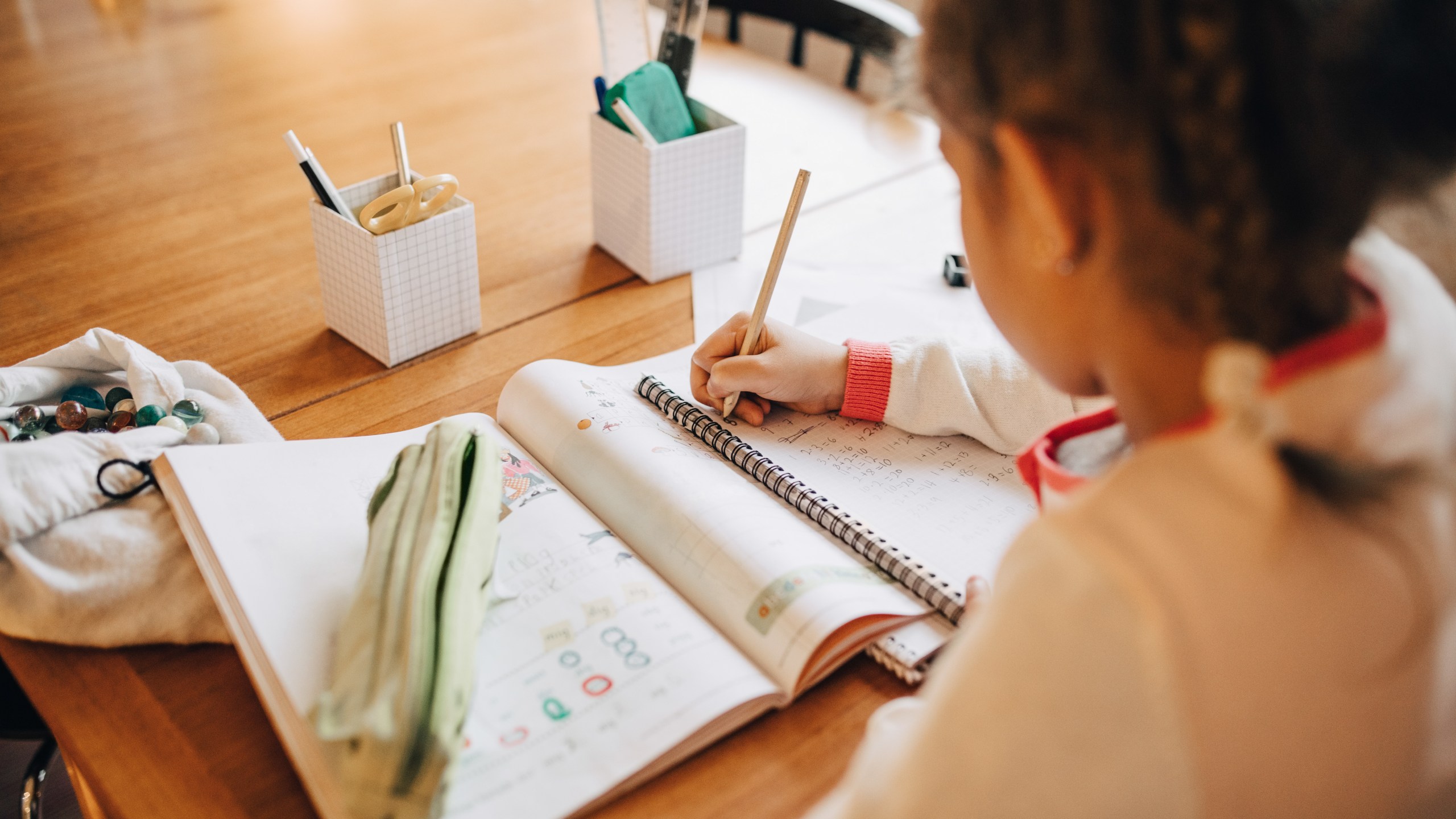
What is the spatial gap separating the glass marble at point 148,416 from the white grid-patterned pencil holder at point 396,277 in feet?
0.62

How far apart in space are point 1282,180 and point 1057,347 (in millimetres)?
131

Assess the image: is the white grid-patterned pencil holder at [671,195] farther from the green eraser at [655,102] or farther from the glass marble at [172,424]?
the glass marble at [172,424]

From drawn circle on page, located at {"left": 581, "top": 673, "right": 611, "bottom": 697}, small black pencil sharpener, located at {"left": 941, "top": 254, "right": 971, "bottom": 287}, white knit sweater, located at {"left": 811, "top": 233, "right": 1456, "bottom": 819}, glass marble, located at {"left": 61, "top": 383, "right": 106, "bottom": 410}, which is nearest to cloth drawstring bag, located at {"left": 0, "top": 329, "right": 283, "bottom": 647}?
glass marble, located at {"left": 61, "top": 383, "right": 106, "bottom": 410}

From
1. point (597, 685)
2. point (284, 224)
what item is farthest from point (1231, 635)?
point (284, 224)

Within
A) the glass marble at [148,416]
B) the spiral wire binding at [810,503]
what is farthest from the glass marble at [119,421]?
the spiral wire binding at [810,503]

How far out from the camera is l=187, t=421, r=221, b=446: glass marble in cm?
70

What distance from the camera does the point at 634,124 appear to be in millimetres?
944

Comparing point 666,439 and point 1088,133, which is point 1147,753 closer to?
point 1088,133

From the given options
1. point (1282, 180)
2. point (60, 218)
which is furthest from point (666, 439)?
point (60, 218)

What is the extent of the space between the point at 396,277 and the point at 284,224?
0.30m

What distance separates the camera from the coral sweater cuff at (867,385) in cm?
79

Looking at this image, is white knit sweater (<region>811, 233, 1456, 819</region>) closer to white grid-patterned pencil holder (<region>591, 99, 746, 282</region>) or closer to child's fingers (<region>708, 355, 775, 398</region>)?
child's fingers (<region>708, 355, 775, 398</region>)

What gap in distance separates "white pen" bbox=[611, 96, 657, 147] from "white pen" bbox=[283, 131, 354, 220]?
10.0 inches

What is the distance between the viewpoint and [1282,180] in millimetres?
354
